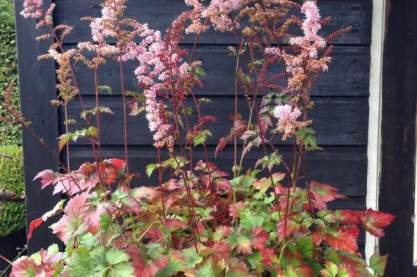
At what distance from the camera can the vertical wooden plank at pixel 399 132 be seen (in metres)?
1.99

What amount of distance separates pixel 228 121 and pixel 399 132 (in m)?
0.69

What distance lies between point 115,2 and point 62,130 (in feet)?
2.76

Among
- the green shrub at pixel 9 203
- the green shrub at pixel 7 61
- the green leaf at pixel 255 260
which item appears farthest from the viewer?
the green shrub at pixel 7 61

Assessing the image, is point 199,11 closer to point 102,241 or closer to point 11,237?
point 102,241

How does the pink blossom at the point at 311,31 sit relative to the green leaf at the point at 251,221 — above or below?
above

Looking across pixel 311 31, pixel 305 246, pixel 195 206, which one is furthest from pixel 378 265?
pixel 311 31

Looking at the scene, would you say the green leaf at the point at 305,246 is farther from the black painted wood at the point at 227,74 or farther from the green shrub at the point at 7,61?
the green shrub at the point at 7,61

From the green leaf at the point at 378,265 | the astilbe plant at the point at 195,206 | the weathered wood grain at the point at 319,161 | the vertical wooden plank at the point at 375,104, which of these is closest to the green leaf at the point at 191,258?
the astilbe plant at the point at 195,206

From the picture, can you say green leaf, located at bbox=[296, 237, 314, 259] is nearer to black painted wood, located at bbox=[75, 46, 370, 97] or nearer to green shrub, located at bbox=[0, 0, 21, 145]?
black painted wood, located at bbox=[75, 46, 370, 97]

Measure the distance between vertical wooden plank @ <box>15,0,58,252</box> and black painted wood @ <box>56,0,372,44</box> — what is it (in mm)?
106

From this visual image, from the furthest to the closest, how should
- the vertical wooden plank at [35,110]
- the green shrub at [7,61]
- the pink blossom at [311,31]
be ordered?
1. the green shrub at [7,61]
2. the vertical wooden plank at [35,110]
3. the pink blossom at [311,31]

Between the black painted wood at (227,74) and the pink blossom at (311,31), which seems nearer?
the pink blossom at (311,31)

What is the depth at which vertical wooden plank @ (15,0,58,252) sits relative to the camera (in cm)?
193

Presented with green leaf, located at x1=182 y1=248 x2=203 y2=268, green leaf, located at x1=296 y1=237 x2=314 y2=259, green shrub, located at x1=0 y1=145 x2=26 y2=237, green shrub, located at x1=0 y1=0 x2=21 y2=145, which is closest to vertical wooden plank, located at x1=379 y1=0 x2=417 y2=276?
green leaf, located at x1=296 y1=237 x2=314 y2=259
